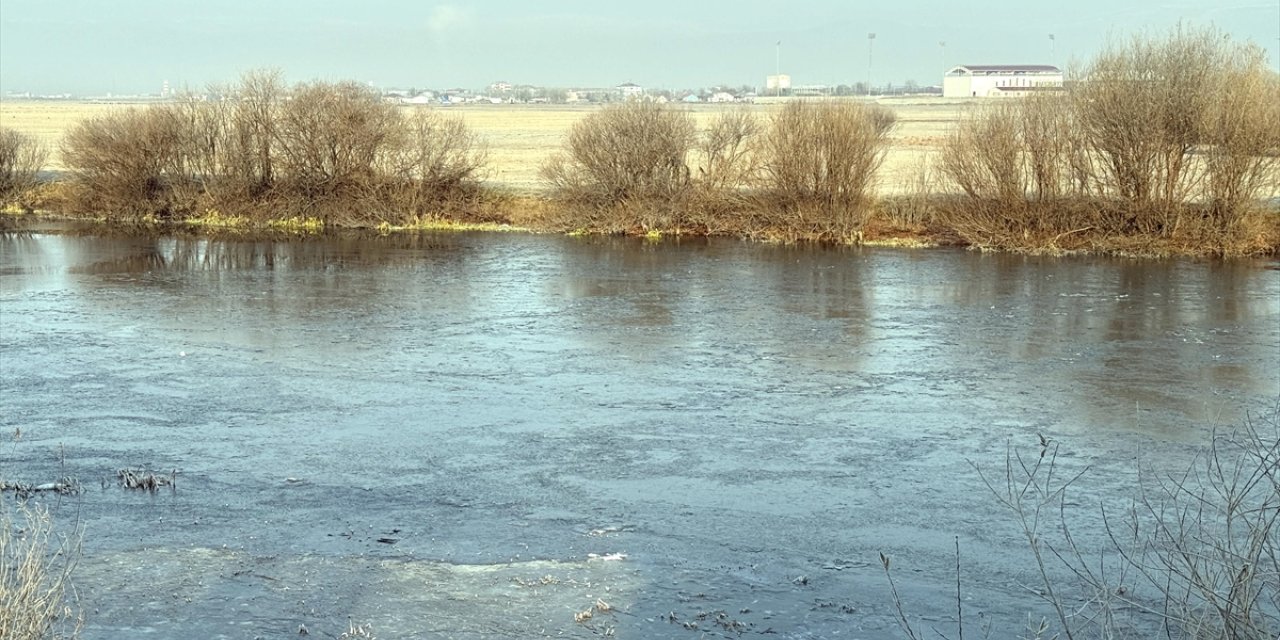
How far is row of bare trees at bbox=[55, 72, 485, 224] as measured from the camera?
34.4 meters

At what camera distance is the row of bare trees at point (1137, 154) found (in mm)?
27203

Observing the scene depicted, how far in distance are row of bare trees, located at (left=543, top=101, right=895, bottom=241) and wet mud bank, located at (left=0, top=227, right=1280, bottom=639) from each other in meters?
6.29

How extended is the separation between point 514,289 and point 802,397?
9.54 meters

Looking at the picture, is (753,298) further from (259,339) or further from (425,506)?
(425,506)

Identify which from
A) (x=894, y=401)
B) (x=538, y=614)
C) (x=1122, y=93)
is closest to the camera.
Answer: (x=538, y=614)

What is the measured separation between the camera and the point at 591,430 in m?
12.9

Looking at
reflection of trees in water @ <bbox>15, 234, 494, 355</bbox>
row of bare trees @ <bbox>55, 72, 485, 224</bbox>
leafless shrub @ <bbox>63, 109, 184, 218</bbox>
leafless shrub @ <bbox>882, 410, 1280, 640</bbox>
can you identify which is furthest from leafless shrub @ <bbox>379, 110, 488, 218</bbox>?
leafless shrub @ <bbox>882, 410, 1280, 640</bbox>

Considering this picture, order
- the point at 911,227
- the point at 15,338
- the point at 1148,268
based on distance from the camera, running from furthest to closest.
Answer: the point at 911,227, the point at 1148,268, the point at 15,338

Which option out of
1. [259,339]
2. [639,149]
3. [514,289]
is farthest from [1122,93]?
[259,339]

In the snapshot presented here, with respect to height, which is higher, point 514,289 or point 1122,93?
point 1122,93

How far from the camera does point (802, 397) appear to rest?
14.4 m

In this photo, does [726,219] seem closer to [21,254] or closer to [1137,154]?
[1137,154]

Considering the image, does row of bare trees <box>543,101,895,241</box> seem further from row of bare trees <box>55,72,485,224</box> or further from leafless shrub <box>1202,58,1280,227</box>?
leafless shrub <box>1202,58,1280,227</box>

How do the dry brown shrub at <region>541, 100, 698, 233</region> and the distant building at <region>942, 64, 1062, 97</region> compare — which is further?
the distant building at <region>942, 64, 1062, 97</region>
